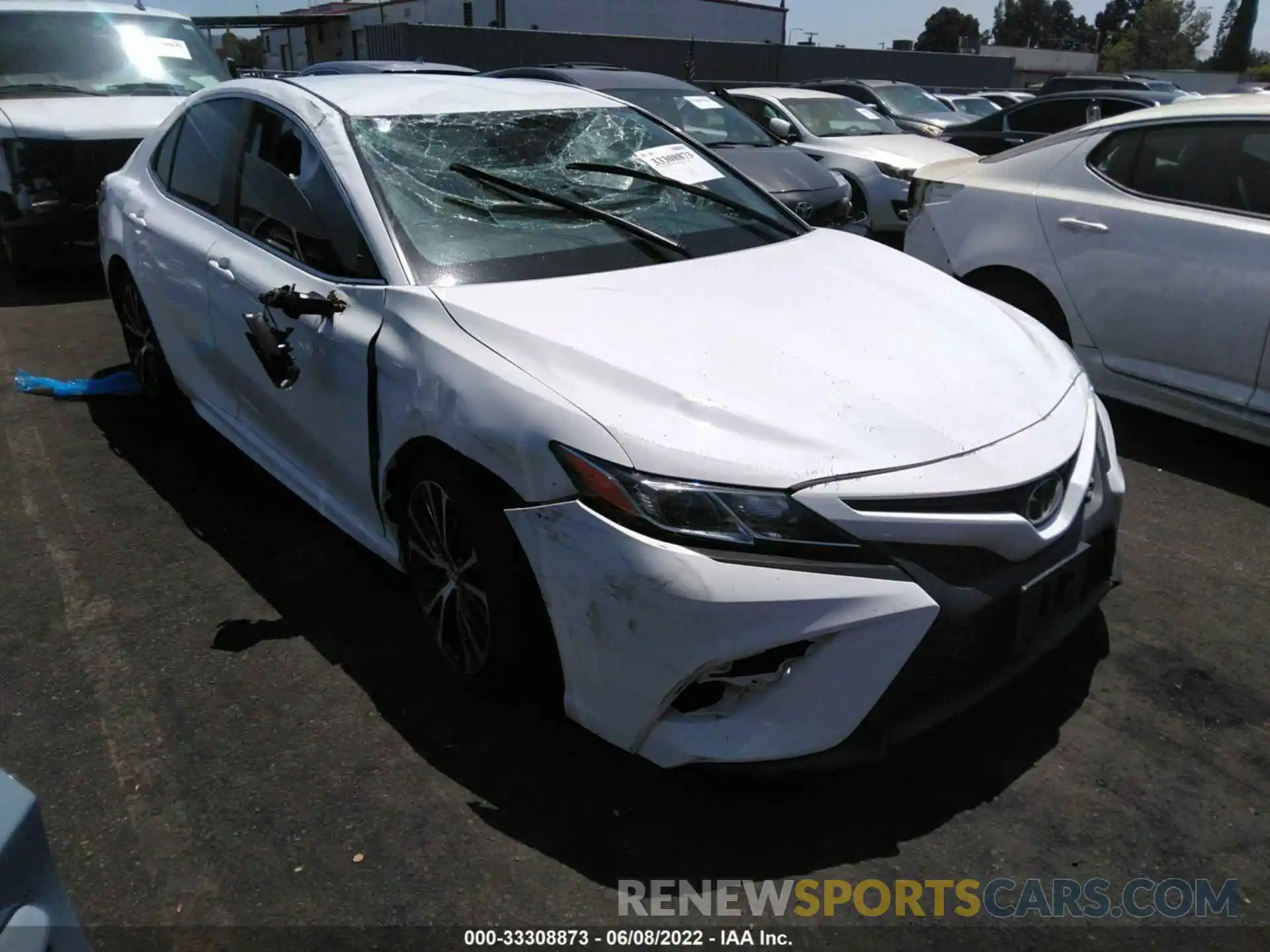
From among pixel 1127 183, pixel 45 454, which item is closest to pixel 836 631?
pixel 1127 183

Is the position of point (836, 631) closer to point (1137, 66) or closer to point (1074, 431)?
point (1074, 431)

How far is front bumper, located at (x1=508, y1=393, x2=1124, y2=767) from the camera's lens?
2170 millimetres

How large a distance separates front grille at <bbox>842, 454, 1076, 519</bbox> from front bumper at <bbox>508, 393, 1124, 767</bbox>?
0.05m

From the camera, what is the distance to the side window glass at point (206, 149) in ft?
12.9

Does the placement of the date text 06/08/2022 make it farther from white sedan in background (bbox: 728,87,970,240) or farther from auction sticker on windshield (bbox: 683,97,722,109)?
auction sticker on windshield (bbox: 683,97,722,109)

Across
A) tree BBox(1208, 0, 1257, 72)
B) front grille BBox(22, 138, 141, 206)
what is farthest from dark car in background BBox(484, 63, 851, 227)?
tree BBox(1208, 0, 1257, 72)

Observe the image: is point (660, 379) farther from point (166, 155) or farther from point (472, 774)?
point (166, 155)

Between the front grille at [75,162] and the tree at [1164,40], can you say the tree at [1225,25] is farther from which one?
the front grille at [75,162]

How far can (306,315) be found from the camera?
3.12 metres

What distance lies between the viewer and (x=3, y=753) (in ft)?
9.02

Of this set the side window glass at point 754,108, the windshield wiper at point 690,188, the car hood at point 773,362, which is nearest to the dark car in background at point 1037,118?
the side window glass at point 754,108

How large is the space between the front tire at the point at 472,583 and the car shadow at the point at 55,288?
19.2ft

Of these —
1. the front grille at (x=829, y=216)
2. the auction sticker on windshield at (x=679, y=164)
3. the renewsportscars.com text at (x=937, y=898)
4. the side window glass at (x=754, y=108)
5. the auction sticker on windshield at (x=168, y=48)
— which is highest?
the auction sticker on windshield at (x=168, y=48)

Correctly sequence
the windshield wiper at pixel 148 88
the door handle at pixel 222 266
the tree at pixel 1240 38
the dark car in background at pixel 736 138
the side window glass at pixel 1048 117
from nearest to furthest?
1. the door handle at pixel 222 266
2. the dark car in background at pixel 736 138
3. the windshield wiper at pixel 148 88
4. the side window glass at pixel 1048 117
5. the tree at pixel 1240 38
